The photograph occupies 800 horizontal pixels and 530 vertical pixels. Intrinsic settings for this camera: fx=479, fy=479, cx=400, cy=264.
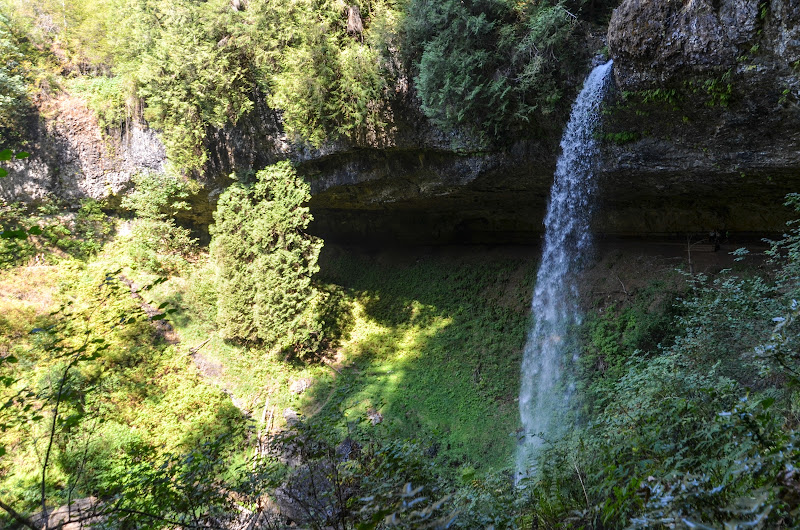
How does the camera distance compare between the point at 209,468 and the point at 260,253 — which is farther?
the point at 260,253

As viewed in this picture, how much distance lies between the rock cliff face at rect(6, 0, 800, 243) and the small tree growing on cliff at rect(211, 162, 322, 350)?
0.67 m

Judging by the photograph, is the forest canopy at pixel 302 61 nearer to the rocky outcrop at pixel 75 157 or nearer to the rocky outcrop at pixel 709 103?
the rocky outcrop at pixel 75 157

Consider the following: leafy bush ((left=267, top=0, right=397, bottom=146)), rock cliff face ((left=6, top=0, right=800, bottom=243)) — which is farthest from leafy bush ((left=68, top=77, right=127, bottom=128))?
leafy bush ((left=267, top=0, right=397, bottom=146))

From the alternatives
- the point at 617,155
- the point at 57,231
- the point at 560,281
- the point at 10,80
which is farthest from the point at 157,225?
the point at 617,155

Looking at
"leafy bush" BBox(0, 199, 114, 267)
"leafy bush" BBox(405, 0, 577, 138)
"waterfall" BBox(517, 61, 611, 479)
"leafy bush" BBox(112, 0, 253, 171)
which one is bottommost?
"waterfall" BBox(517, 61, 611, 479)

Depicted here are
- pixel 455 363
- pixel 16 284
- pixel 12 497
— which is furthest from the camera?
pixel 16 284

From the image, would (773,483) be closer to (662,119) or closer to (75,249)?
(662,119)

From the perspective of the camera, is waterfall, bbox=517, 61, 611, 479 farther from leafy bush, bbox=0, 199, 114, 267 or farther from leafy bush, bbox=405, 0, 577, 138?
leafy bush, bbox=0, 199, 114, 267

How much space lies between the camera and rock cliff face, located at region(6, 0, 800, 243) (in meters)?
5.53

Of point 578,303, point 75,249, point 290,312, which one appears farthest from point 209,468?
point 75,249

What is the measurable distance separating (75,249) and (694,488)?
48.2ft

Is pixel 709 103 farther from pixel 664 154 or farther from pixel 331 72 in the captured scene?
pixel 331 72

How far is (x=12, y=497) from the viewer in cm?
721

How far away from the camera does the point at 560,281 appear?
8922 mm
